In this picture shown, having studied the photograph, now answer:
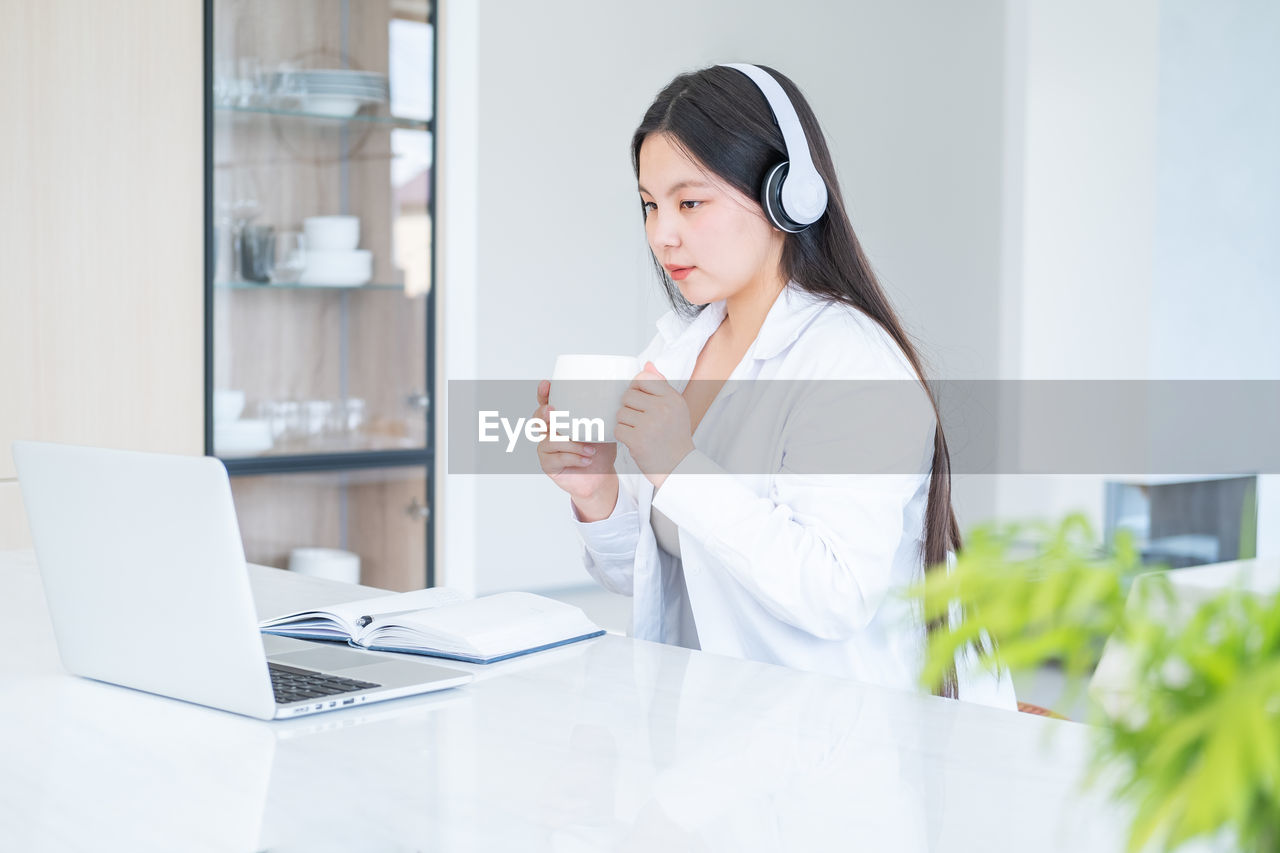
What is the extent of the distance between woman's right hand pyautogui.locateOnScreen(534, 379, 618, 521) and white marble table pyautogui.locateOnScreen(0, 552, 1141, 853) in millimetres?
327

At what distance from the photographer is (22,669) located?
113 centimetres

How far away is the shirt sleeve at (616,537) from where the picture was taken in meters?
1.55

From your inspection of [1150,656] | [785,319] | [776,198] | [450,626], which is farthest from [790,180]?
[1150,656]

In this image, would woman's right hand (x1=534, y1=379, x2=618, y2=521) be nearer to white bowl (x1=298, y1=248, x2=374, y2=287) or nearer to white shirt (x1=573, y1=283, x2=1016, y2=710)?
white shirt (x1=573, y1=283, x2=1016, y2=710)

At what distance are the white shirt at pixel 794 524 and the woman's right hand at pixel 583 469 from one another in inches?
1.2

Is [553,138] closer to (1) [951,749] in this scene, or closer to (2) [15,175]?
(2) [15,175]

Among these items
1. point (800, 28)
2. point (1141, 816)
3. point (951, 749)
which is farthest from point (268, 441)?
point (1141, 816)

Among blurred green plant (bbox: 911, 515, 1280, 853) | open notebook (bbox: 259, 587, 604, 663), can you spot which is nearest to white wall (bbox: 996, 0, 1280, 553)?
open notebook (bbox: 259, 587, 604, 663)

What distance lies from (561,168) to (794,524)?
2.48 metres

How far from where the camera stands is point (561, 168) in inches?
141

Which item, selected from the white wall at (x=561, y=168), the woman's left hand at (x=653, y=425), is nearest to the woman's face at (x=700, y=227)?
the woman's left hand at (x=653, y=425)

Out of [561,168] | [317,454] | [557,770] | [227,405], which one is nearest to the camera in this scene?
[557,770]

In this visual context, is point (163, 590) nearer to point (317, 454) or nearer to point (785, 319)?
point (785, 319)

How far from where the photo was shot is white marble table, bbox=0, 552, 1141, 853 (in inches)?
28.3
